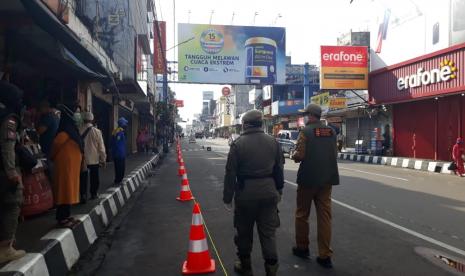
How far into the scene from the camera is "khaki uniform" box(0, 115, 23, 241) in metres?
4.14

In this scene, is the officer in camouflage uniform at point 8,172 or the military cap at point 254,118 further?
the military cap at point 254,118

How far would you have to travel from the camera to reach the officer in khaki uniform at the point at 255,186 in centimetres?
434

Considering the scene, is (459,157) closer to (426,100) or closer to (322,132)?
(426,100)

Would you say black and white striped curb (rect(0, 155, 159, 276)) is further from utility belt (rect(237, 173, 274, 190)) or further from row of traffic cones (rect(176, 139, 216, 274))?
utility belt (rect(237, 173, 274, 190))

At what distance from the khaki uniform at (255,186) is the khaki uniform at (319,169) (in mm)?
855

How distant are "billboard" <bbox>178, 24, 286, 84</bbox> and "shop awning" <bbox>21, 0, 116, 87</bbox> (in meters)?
22.4

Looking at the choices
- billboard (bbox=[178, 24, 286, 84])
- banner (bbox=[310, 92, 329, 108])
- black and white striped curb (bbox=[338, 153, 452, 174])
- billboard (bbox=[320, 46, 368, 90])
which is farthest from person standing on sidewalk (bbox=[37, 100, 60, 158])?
banner (bbox=[310, 92, 329, 108])

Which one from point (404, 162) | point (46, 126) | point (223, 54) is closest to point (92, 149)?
point (46, 126)

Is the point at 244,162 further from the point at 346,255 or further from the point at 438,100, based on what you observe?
the point at 438,100

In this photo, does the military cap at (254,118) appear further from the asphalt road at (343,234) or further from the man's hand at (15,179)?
the man's hand at (15,179)

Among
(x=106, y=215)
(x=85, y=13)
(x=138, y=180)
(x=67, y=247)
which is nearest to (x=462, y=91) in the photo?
(x=138, y=180)

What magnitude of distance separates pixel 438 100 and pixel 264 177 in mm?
20011

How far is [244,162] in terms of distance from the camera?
14.4 ft

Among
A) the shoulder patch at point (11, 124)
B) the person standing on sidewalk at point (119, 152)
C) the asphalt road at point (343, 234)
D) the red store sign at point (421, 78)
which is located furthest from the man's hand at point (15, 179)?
the red store sign at point (421, 78)
